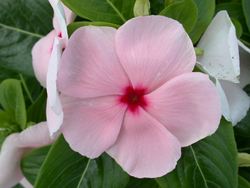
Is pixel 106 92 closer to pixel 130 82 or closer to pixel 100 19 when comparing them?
pixel 130 82

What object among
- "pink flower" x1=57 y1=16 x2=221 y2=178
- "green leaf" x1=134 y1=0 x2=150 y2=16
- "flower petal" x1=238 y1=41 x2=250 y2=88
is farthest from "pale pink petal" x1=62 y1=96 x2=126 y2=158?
"flower petal" x1=238 y1=41 x2=250 y2=88

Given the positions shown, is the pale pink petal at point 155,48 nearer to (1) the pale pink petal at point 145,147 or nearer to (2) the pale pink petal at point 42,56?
(1) the pale pink petal at point 145,147

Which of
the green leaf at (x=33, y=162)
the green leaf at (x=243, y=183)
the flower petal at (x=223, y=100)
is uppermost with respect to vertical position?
the flower petal at (x=223, y=100)

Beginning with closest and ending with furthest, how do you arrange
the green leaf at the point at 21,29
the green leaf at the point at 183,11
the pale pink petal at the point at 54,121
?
1. the pale pink petal at the point at 54,121
2. the green leaf at the point at 183,11
3. the green leaf at the point at 21,29

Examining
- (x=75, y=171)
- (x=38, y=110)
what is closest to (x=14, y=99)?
(x=38, y=110)

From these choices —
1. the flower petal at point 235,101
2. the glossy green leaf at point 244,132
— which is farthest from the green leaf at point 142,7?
the glossy green leaf at point 244,132

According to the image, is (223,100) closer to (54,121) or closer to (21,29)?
(54,121)

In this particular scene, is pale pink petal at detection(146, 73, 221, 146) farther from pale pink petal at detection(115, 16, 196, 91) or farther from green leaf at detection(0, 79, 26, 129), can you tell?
green leaf at detection(0, 79, 26, 129)
